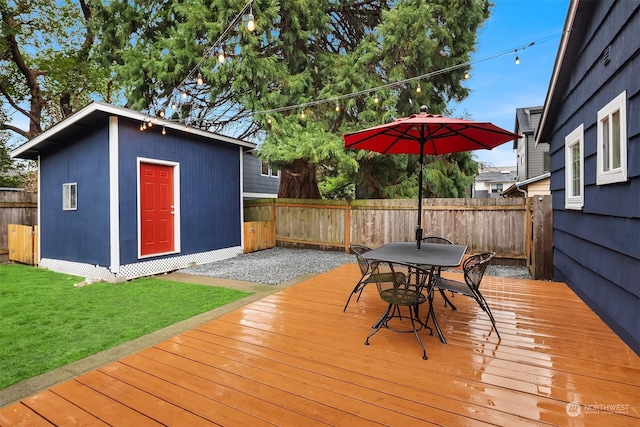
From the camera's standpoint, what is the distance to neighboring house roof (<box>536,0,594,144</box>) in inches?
133

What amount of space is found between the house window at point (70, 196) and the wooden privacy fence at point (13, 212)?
2.79 meters

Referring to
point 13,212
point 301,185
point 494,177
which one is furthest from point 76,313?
point 494,177

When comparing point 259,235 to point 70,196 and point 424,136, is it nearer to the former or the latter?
point 70,196

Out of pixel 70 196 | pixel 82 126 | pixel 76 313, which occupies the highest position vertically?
pixel 82 126

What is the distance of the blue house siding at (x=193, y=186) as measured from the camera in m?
6.02

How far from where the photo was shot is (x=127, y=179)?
602cm

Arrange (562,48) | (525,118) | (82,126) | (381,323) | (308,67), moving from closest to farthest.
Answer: (381,323) → (562,48) → (82,126) → (308,67) → (525,118)

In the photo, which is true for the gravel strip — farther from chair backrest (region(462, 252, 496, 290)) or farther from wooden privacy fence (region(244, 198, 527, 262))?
chair backrest (region(462, 252, 496, 290))

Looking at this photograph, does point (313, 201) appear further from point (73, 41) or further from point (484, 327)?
point (73, 41)

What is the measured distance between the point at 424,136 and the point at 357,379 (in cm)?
277

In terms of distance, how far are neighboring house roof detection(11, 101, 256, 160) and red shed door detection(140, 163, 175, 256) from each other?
2.93 ft

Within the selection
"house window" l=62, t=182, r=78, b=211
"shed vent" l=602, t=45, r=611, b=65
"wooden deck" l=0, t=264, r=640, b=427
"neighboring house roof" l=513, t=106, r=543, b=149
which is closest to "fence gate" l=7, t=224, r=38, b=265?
"house window" l=62, t=182, r=78, b=211

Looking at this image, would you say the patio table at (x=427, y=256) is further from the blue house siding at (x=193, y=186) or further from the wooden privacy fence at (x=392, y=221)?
the blue house siding at (x=193, y=186)

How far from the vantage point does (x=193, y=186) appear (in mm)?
7227
